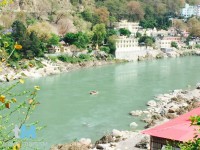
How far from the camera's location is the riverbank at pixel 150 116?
6.21 meters

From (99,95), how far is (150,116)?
2758 mm

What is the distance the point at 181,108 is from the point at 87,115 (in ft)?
6.82

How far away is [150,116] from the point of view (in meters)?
8.42

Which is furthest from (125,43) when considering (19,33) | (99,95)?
(99,95)

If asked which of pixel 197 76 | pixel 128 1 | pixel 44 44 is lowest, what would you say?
pixel 197 76

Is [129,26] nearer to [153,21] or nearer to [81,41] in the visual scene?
[153,21]

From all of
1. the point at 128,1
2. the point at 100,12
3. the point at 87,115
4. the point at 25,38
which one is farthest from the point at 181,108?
the point at 128,1

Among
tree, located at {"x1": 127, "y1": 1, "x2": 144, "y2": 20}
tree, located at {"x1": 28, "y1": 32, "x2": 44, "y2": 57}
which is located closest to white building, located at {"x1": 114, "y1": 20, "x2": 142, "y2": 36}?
tree, located at {"x1": 127, "y1": 1, "x2": 144, "y2": 20}

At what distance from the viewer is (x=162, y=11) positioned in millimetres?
34125

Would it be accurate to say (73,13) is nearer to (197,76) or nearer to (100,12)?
(100,12)

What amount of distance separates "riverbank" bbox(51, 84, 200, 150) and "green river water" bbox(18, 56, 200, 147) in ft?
0.96

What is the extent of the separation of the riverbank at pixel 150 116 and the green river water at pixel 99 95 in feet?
0.96

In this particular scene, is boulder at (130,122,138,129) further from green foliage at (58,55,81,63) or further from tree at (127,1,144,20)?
tree at (127,1,144,20)

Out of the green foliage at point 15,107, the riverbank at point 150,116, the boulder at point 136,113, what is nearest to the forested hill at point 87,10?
the riverbank at point 150,116
